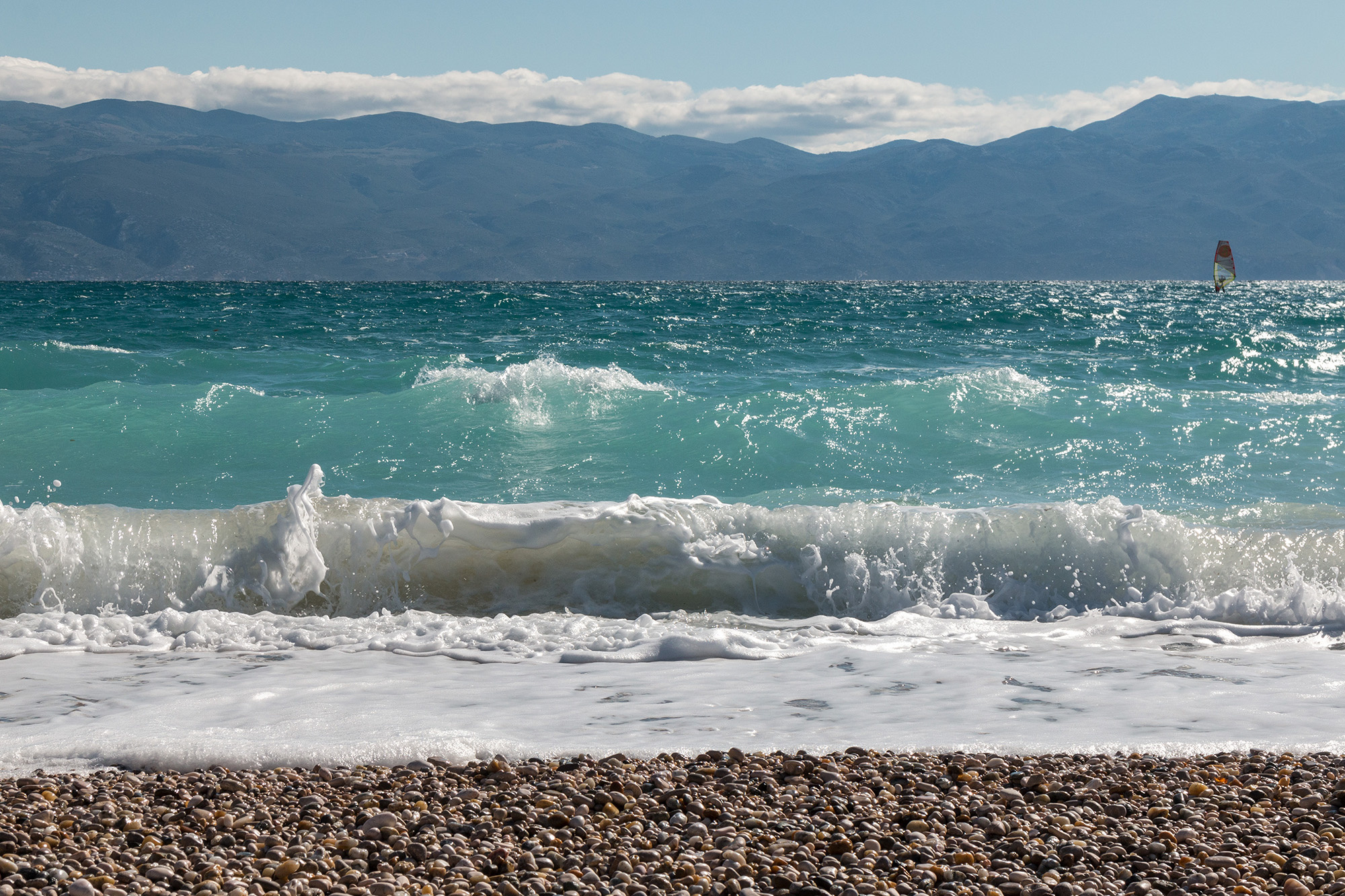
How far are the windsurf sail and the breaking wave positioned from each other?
68.8m

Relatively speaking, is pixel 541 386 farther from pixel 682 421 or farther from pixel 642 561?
pixel 642 561

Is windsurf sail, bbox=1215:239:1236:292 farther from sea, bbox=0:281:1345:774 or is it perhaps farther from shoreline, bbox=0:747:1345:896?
shoreline, bbox=0:747:1345:896

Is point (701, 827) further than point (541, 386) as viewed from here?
No

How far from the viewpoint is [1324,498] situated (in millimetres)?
8492

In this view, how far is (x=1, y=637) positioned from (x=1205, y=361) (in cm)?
2079

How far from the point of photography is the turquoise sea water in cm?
927

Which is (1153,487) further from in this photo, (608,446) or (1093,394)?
(608,446)

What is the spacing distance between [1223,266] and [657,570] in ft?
239

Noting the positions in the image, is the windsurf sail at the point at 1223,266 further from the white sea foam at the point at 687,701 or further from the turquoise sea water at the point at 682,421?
the white sea foam at the point at 687,701

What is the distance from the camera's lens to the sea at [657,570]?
4.05 metres

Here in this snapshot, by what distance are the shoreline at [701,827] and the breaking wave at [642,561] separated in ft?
9.77

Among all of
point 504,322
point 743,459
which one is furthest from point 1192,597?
point 504,322

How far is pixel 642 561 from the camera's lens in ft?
22.6

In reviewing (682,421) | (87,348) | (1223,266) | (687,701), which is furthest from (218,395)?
(1223,266)
